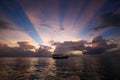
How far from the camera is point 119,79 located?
3381 cm

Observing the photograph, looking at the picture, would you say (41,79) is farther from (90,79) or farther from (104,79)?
(104,79)

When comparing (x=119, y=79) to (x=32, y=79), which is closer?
(x=119, y=79)

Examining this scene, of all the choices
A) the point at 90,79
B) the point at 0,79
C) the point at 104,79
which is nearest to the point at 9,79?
the point at 0,79

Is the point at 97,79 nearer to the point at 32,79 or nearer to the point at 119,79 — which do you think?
the point at 119,79

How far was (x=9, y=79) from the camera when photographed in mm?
35656

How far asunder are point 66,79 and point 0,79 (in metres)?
20.6

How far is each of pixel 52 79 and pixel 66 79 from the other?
4501mm

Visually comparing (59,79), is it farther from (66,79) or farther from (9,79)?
(9,79)

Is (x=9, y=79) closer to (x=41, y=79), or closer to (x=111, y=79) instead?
(x=41, y=79)

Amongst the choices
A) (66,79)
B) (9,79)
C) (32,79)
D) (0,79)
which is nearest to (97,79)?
(66,79)

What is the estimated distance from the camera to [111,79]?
34.8 metres

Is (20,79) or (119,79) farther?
(20,79)

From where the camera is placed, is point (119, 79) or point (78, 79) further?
point (78, 79)

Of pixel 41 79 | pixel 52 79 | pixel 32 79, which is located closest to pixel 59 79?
pixel 52 79
